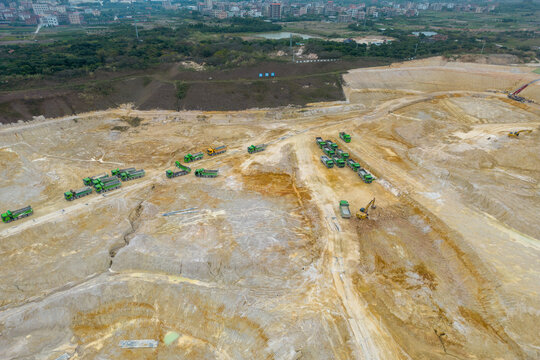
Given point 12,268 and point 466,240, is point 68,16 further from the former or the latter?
point 466,240

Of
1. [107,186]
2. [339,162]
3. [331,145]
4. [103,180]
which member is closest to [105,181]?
[103,180]

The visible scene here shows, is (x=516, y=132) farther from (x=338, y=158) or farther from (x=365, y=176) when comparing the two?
(x=338, y=158)

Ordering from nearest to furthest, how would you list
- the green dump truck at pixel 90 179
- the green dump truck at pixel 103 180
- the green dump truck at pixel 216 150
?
the green dump truck at pixel 103 180 < the green dump truck at pixel 90 179 < the green dump truck at pixel 216 150

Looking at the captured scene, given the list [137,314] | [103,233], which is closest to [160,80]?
[103,233]

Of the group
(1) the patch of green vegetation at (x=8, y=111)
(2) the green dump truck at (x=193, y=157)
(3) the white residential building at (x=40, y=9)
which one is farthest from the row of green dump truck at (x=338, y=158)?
(3) the white residential building at (x=40, y=9)

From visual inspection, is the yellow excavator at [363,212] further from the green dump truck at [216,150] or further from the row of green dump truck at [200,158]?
the green dump truck at [216,150]
